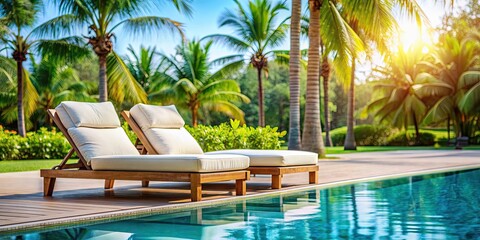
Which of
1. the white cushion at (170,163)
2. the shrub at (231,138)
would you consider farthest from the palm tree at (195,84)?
the white cushion at (170,163)

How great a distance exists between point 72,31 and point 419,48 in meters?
18.9

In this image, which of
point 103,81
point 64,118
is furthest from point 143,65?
point 64,118

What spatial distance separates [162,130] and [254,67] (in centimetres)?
1862

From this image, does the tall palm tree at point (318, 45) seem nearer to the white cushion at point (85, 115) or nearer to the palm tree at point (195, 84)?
the white cushion at point (85, 115)

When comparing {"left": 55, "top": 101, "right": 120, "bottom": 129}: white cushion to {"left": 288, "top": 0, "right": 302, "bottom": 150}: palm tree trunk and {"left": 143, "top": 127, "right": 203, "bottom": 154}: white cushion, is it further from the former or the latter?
{"left": 288, "top": 0, "right": 302, "bottom": 150}: palm tree trunk

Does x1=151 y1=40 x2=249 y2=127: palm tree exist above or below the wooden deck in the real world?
above

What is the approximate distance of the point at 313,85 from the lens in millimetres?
14742

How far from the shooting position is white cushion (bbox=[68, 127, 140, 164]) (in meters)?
6.60

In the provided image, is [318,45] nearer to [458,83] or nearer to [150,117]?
[150,117]

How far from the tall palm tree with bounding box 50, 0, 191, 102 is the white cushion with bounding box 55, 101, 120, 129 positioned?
9342 mm

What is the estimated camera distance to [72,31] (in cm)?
1720

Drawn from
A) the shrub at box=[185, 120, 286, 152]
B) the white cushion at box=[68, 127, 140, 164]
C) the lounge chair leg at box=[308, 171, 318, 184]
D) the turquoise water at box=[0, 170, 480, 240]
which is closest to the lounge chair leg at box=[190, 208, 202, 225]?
the turquoise water at box=[0, 170, 480, 240]

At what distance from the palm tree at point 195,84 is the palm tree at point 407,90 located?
729 cm

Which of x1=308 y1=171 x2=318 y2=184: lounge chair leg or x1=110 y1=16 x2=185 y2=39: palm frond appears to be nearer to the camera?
x1=308 y1=171 x2=318 y2=184: lounge chair leg
